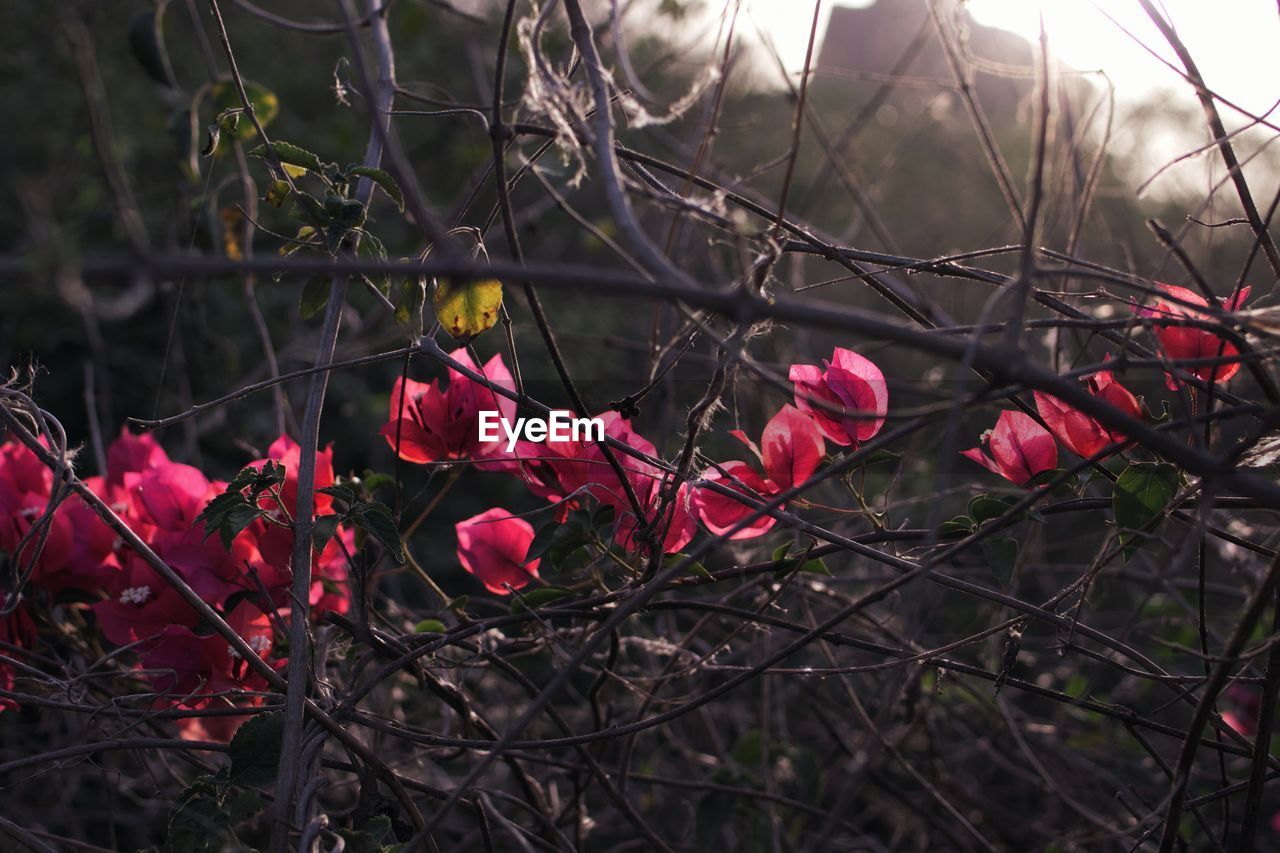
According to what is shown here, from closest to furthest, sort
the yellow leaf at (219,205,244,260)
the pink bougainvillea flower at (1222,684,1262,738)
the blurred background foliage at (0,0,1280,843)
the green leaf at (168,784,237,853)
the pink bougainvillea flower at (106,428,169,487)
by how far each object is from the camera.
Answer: the green leaf at (168,784,237,853)
the pink bougainvillea flower at (106,428,169,487)
the yellow leaf at (219,205,244,260)
the pink bougainvillea flower at (1222,684,1262,738)
the blurred background foliage at (0,0,1280,843)

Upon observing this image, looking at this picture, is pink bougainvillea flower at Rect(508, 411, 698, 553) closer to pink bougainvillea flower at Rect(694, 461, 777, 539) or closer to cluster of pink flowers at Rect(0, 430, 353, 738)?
pink bougainvillea flower at Rect(694, 461, 777, 539)

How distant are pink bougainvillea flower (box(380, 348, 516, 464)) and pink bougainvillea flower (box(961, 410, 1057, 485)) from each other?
0.33m

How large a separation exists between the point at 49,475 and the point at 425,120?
1.81 m

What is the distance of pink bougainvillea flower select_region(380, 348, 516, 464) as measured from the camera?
74 centimetres

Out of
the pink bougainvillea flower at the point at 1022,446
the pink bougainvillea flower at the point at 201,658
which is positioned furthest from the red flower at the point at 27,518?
the pink bougainvillea flower at the point at 1022,446

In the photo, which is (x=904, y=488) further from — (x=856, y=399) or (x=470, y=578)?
(x=856, y=399)

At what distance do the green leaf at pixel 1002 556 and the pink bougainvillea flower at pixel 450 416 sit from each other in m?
0.33

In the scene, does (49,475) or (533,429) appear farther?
(49,475)

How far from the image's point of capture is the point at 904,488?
1659 mm

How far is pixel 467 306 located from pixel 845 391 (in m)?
0.25

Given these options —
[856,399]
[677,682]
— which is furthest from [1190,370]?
[677,682]

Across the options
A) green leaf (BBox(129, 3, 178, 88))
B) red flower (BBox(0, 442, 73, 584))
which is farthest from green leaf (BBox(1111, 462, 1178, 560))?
green leaf (BBox(129, 3, 178, 88))

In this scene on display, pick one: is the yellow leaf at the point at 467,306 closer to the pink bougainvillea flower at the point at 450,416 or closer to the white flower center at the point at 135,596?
the pink bougainvillea flower at the point at 450,416

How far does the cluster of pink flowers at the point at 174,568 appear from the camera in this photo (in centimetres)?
72
